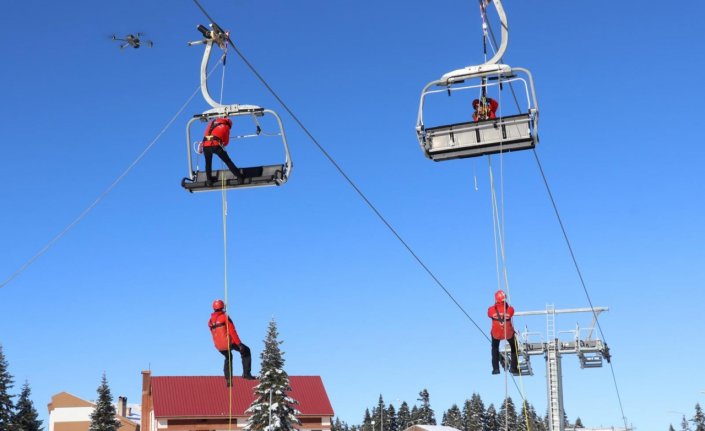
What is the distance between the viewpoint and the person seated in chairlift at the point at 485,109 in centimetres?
1667

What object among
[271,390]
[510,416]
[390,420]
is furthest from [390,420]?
[271,390]

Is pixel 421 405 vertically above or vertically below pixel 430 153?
above

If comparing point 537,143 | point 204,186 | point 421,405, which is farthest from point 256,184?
point 421,405

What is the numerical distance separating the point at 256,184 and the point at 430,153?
3123 millimetres

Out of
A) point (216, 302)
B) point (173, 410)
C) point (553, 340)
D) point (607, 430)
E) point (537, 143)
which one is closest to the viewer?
point (216, 302)

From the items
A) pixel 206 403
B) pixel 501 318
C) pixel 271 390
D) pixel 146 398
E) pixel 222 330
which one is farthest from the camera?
pixel 146 398

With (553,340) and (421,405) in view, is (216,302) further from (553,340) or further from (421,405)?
(421,405)

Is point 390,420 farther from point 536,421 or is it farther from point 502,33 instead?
point 502,33

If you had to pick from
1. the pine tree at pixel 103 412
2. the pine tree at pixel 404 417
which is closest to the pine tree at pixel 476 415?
the pine tree at pixel 404 417

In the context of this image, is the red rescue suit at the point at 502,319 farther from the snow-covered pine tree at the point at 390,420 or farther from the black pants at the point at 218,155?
the snow-covered pine tree at the point at 390,420

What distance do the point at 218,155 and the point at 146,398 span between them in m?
70.1

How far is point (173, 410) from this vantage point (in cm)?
7669

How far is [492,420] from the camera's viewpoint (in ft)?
397

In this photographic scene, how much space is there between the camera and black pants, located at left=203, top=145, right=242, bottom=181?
16.3 m
